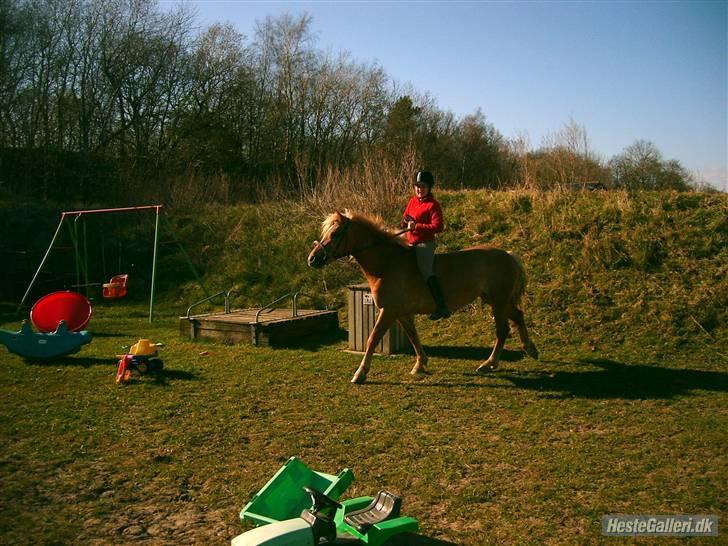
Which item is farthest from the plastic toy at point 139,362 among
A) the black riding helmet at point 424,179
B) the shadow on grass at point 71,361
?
the black riding helmet at point 424,179

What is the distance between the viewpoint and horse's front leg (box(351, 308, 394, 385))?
8141mm

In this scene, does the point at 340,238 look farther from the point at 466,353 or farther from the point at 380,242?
the point at 466,353

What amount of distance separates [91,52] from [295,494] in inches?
978

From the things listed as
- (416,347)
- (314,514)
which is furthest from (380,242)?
(314,514)

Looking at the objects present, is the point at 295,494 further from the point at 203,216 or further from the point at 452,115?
the point at 452,115

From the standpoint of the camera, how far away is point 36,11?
23906 mm

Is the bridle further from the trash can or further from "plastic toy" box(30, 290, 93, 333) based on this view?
"plastic toy" box(30, 290, 93, 333)

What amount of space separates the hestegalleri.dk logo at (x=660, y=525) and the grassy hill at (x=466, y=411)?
0.09 m

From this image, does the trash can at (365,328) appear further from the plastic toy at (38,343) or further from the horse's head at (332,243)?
the plastic toy at (38,343)

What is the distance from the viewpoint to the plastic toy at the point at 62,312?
1047 centimetres

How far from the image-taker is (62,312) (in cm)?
1063

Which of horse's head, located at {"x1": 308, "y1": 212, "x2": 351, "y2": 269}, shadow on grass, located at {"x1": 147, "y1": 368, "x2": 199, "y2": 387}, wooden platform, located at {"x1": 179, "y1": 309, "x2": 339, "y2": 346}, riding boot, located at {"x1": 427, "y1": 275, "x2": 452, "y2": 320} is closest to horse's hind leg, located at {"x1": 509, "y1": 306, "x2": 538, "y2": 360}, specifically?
riding boot, located at {"x1": 427, "y1": 275, "x2": 452, "y2": 320}

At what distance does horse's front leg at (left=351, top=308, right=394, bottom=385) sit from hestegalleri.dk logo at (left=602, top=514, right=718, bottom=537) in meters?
4.17

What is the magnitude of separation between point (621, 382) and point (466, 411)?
238 cm
